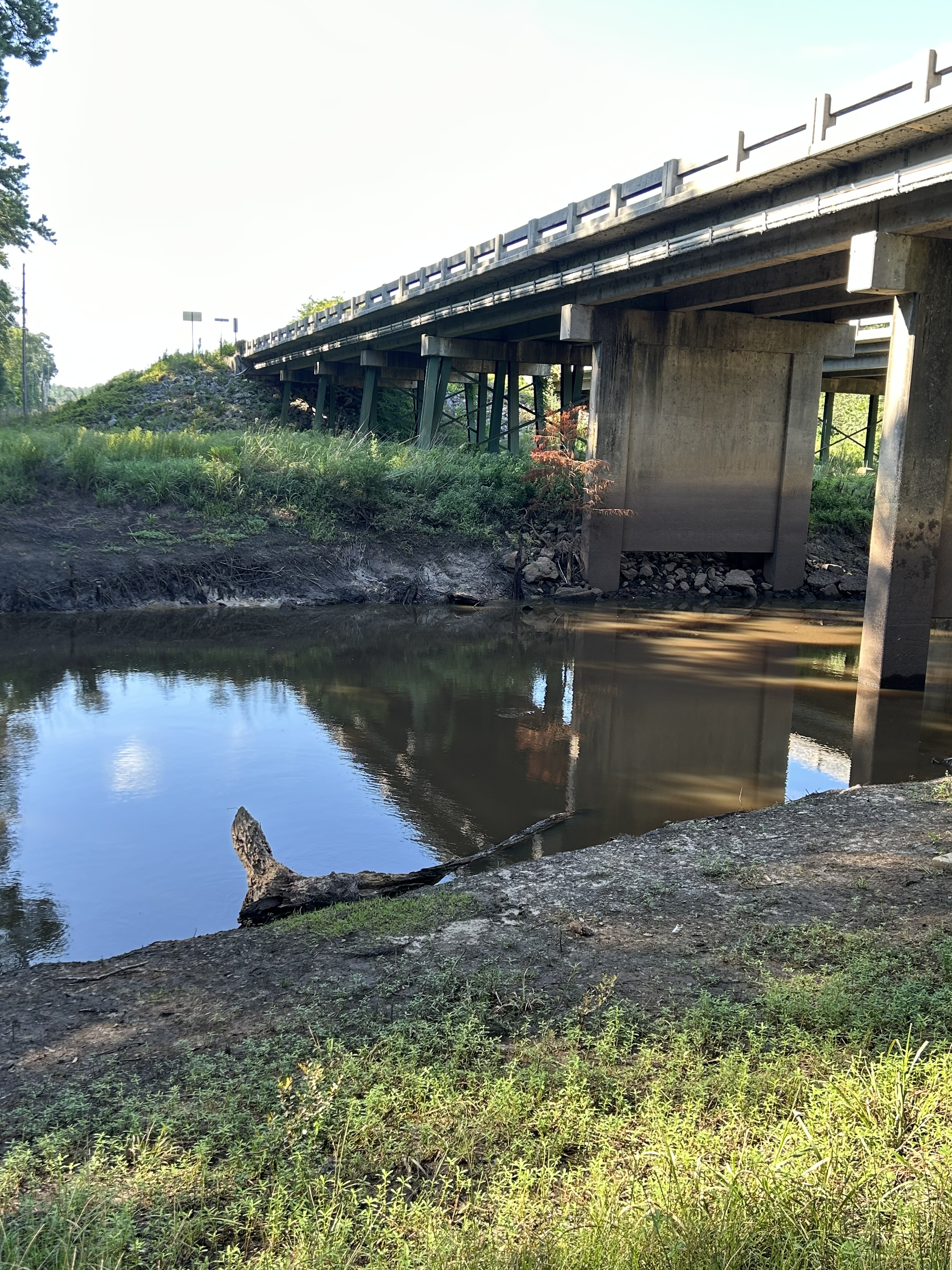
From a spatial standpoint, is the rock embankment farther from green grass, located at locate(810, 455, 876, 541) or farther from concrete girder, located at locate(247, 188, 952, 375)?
concrete girder, located at locate(247, 188, 952, 375)

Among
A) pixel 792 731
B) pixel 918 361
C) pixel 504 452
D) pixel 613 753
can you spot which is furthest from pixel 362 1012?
pixel 504 452

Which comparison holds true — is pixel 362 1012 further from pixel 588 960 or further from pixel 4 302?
pixel 4 302

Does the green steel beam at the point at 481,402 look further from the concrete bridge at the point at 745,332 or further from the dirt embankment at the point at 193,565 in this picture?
the dirt embankment at the point at 193,565

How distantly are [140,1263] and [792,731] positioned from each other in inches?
377

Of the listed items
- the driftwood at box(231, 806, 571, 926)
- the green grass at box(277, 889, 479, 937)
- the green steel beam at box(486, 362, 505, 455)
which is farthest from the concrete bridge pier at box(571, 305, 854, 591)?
the green grass at box(277, 889, 479, 937)

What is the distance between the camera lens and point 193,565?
18234 millimetres

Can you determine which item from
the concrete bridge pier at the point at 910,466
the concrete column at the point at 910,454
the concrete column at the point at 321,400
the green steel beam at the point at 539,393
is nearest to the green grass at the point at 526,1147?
the concrete bridge pier at the point at 910,466

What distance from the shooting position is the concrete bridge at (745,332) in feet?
40.9

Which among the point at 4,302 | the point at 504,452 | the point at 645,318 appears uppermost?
the point at 4,302

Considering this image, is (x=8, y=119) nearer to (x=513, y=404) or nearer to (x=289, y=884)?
(x=513, y=404)

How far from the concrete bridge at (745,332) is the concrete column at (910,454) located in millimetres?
26

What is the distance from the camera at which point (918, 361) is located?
41.1 feet

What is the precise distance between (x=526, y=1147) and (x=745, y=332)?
66.4ft

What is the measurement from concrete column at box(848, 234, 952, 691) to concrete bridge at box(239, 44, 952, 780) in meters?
0.03
